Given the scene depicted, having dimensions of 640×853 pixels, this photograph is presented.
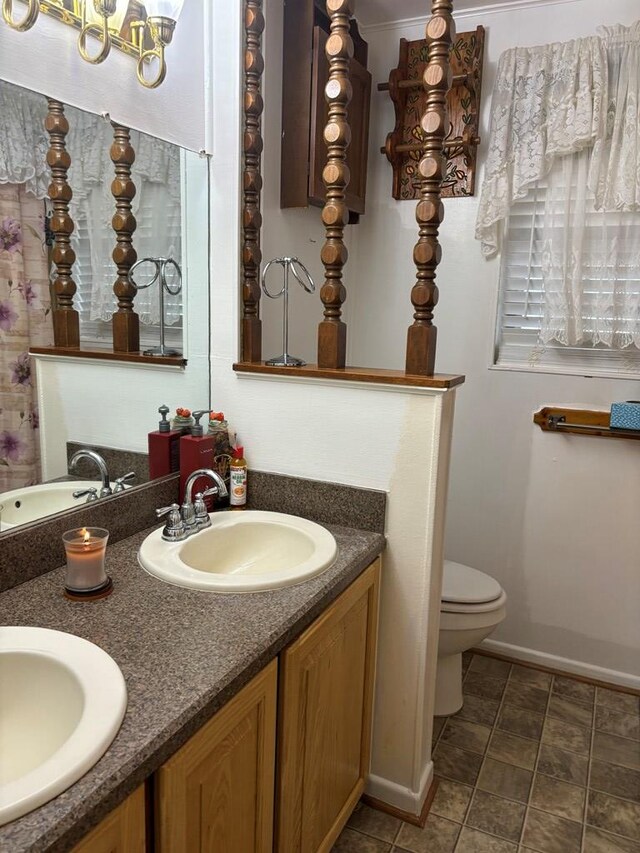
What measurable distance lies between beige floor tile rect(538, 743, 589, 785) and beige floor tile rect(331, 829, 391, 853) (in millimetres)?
586

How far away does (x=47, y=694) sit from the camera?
96 centimetres

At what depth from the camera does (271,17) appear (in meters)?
1.91

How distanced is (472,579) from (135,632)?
1419 mm

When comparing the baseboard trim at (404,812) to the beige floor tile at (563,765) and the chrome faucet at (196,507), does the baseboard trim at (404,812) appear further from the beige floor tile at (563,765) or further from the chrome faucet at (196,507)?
the chrome faucet at (196,507)

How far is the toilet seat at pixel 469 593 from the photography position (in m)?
2.05

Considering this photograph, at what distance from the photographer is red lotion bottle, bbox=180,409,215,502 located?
1.66 m

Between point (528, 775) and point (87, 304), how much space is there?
1837 mm

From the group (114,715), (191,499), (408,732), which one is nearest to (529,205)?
(191,499)

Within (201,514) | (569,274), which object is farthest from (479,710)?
(569,274)

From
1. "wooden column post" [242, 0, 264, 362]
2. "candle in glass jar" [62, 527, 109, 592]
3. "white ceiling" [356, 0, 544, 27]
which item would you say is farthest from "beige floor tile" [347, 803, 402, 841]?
"white ceiling" [356, 0, 544, 27]

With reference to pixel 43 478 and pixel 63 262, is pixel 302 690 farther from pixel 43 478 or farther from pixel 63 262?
pixel 63 262

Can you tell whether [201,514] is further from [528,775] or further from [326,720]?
[528,775]

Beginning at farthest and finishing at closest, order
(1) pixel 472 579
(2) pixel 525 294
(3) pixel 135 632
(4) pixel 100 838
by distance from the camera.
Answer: (2) pixel 525 294, (1) pixel 472 579, (3) pixel 135 632, (4) pixel 100 838

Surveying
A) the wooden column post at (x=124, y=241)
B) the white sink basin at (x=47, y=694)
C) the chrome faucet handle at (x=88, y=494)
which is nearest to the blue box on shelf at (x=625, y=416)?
the wooden column post at (x=124, y=241)
